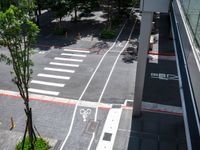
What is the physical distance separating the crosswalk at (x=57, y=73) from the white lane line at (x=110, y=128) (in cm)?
674

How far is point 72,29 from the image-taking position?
4256 centimetres

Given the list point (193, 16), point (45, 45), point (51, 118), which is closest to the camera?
point (193, 16)

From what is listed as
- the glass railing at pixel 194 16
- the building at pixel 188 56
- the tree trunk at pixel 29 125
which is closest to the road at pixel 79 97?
the tree trunk at pixel 29 125

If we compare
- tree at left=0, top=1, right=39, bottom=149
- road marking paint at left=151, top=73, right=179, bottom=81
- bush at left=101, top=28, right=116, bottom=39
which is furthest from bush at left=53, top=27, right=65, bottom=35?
tree at left=0, top=1, right=39, bottom=149

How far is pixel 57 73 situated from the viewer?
27.8 m

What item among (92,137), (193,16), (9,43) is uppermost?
(193,16)

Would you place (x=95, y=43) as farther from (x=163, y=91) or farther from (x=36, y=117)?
(x=36, y=117)

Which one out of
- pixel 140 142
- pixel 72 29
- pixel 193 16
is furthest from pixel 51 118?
pixel 72 29


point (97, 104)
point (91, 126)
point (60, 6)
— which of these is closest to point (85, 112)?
point (97, 104)

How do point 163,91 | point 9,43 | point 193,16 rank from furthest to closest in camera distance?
point 163,91
point 9,43
point 193,16

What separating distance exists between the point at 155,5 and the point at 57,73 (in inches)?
627

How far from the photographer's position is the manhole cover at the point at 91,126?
18.9 metres

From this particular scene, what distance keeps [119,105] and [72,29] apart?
80.3 ft

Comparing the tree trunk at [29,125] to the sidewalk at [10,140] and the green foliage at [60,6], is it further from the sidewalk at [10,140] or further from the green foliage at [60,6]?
the green foliage at [60,6]
